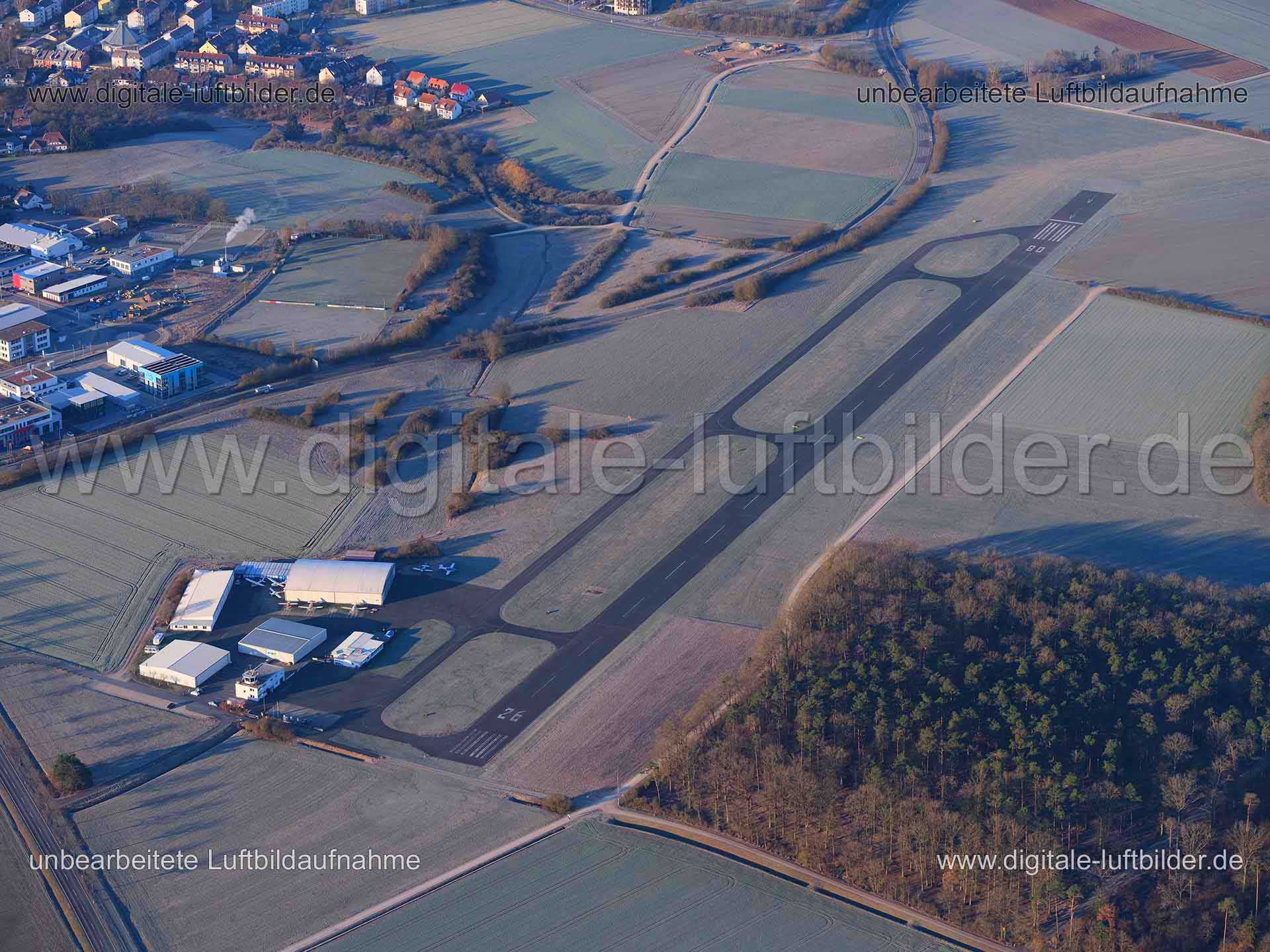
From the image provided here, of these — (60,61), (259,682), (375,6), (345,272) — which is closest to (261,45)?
(375,6)

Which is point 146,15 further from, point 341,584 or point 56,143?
point 341,584

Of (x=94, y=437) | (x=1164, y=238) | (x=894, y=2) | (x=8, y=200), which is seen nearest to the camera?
(x=94, y=437)

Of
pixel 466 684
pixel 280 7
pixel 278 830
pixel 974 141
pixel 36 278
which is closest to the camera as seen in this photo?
pixel 278 830

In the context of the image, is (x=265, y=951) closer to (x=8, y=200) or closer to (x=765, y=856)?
(x=765, y=856)

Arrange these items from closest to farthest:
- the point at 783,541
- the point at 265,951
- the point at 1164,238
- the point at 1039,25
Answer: the point at 265,951
the point at 783,541
the point at 1164,238
the point at 1039,25

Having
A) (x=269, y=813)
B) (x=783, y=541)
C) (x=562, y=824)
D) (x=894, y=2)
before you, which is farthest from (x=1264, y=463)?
(x=894, y=2)

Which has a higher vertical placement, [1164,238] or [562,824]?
[1164,238]
